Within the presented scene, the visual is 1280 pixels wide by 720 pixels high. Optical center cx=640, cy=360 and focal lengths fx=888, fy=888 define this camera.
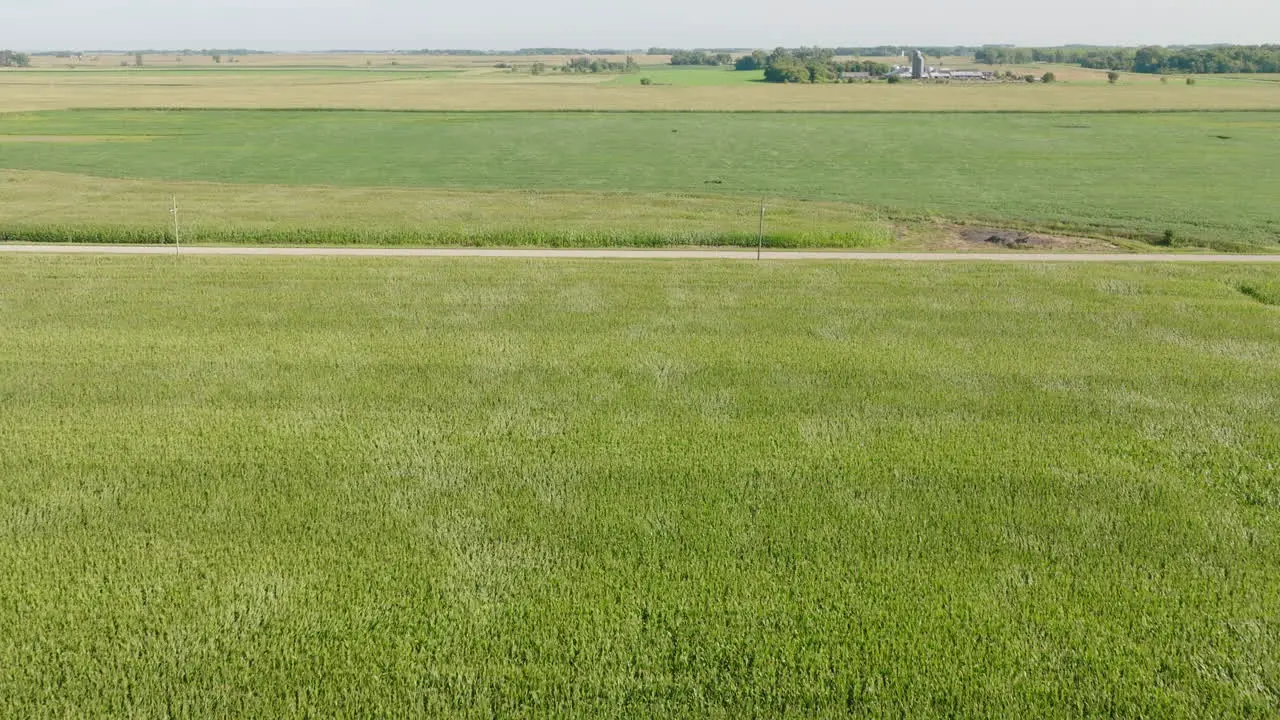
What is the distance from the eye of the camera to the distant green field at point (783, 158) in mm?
37281

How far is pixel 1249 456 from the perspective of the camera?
10828mm

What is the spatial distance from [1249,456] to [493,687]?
31.4ft

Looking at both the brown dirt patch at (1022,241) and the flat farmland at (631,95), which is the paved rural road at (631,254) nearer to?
the brown dirt patch at (1022,241)

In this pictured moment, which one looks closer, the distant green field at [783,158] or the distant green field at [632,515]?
the distant green field at [632,515]

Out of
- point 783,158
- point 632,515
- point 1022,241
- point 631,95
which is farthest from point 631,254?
point 631,95

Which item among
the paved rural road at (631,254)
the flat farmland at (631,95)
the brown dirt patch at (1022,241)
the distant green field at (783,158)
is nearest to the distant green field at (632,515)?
the paved rural road at (631,254)

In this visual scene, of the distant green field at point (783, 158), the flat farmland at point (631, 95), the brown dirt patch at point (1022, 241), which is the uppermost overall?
the flat farmland at point (631, 95)

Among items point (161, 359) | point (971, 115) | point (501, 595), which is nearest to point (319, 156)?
point (161, 359)

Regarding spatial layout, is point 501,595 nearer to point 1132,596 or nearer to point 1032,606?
point 1032,606

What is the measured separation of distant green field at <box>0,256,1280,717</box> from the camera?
22.5 ft

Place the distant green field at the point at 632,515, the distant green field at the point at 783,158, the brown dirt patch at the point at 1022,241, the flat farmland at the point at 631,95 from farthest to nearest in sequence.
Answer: the flat farmland at the point at 631,95
the distant green field at the point at 783,158
the brown dirt patch at the point at 1022,241
the distant green field at the point at 632,515

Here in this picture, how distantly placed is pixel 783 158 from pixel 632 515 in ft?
156

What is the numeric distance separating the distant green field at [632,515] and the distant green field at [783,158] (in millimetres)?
20975

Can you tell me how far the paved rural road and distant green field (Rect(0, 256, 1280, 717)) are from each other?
655cm
